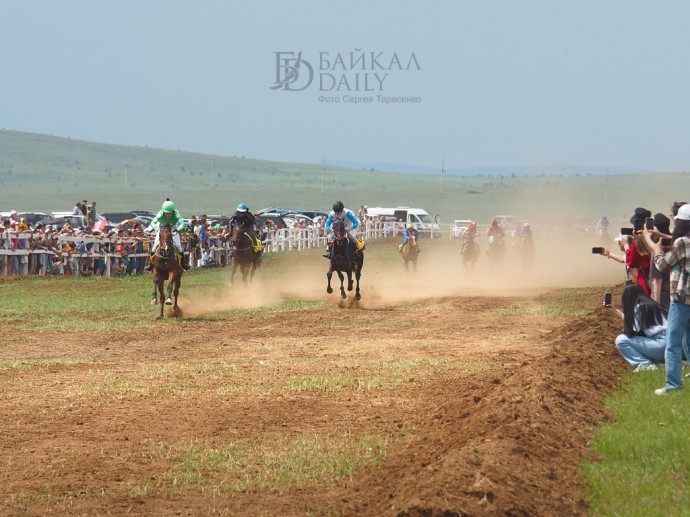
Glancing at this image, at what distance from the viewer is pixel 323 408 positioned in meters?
11.8

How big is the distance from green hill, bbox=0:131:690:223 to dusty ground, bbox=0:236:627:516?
88.0 m

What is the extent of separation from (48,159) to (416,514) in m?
191

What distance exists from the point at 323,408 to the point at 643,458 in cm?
403

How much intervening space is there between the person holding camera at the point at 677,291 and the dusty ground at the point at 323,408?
0.80 m

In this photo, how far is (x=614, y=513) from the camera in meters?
7.17

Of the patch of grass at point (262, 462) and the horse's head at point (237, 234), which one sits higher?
the horse's head at point (237, 234)

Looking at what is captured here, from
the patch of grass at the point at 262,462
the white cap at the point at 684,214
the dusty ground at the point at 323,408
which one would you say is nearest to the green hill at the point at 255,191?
the dusty ground at the point at 323,408

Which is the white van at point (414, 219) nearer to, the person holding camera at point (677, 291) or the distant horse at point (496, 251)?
the distant horse at point (496, 251)

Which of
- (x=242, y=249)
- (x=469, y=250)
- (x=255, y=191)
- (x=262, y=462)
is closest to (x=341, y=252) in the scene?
(x=242, y=249)

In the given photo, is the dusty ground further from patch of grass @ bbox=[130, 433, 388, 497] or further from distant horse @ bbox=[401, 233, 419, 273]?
distant horse @ bbox=[401, 233, 419, 273]

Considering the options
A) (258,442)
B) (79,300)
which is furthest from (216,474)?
(79,300)

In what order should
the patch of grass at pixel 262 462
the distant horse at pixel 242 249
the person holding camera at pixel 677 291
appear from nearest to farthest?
the patch of grass at pixel 262 462, the person holding camera at pixel 677 291, the distant horse at pixel 242 249

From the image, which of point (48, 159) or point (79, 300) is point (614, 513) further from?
point (48, 159)

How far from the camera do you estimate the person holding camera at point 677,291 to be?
11.1 metres
